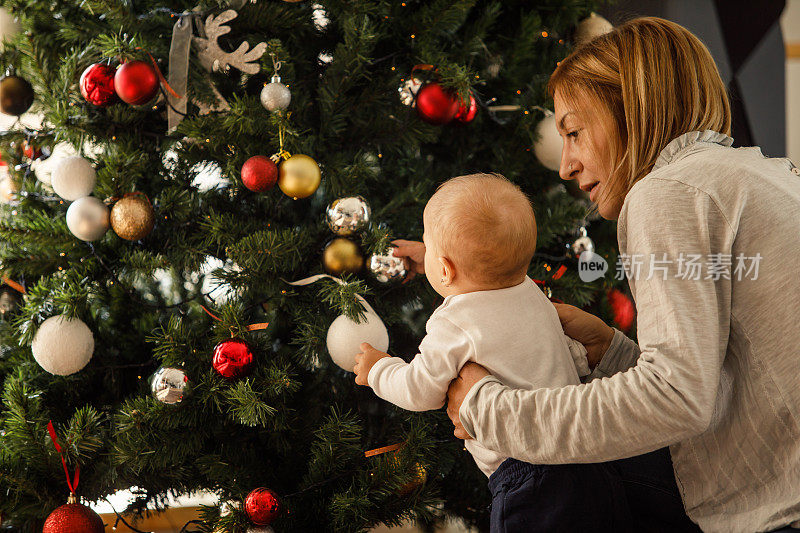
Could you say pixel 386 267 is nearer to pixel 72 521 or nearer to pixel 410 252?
pixel 410 252

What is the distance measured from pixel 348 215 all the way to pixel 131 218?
0.38m

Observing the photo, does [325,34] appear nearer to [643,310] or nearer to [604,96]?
[604,96]

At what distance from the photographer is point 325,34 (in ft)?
4.12

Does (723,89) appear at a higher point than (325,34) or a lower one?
higher

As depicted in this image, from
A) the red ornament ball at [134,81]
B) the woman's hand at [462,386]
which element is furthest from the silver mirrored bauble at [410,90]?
the woman's hand at [462,386]

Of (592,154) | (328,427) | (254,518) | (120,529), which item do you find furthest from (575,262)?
(120,529)

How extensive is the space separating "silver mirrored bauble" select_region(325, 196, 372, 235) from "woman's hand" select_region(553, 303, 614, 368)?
364 mm

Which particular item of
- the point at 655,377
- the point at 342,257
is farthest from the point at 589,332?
the point at 342,257

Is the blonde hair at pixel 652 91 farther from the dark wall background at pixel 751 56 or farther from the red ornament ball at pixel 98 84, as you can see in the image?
the dark wall background at pixel 751 56

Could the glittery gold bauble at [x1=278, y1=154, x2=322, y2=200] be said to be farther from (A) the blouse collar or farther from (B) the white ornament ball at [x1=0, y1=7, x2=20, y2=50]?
(B) the white ornament ball at [x1=0, y1=7, x2=20, y2=50]

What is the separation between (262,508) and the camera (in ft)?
3.43

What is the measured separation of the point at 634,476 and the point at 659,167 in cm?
47

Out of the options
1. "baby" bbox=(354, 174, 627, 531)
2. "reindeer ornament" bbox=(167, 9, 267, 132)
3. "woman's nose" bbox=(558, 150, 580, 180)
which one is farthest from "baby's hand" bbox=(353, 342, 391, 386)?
"reindeer ornament" bbox=(167, 9, 267, 132)

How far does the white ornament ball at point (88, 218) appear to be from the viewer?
1.09 meters
